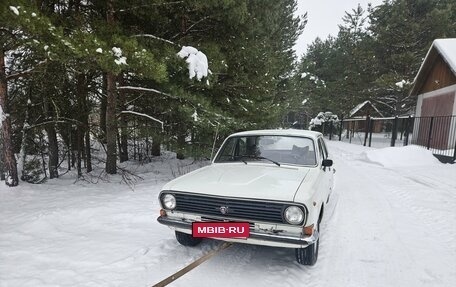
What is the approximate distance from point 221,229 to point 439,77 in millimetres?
16605

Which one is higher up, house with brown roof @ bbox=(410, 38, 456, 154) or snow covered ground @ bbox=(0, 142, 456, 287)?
house with brown roof @ bbox=(410, 38, 456, 154)

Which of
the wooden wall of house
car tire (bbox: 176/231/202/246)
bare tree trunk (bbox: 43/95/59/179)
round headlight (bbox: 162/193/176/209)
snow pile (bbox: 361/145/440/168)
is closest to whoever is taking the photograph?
round headlight (bbox: 162/193/176/209)

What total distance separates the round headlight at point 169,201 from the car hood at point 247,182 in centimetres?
10

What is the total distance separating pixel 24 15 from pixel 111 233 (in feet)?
11.7

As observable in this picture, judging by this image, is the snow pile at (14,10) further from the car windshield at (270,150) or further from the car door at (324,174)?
the car door at (324,174)

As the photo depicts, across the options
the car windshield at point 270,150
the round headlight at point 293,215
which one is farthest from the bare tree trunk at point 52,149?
the round headlight at point 293,215

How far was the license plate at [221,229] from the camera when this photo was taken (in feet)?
10.7

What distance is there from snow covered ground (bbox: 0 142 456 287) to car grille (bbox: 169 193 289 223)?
0.71 m

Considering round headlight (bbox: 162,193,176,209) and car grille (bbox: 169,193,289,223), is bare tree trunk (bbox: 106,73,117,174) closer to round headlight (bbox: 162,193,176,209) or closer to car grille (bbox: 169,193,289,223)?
round headlight (bbox: 162,193,176,209)

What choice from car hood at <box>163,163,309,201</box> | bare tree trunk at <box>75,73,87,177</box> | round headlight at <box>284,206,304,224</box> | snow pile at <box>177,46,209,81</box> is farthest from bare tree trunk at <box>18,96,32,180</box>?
round headlight at <box>284,206,304,224</box>

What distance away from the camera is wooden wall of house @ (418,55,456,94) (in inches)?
555

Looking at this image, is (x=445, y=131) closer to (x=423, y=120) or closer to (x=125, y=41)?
(x=423, y=120)

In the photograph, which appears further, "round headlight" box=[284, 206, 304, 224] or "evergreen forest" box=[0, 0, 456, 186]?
"evergreen forest" box=[0, 0, 456, 186]

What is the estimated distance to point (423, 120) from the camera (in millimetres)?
16922
